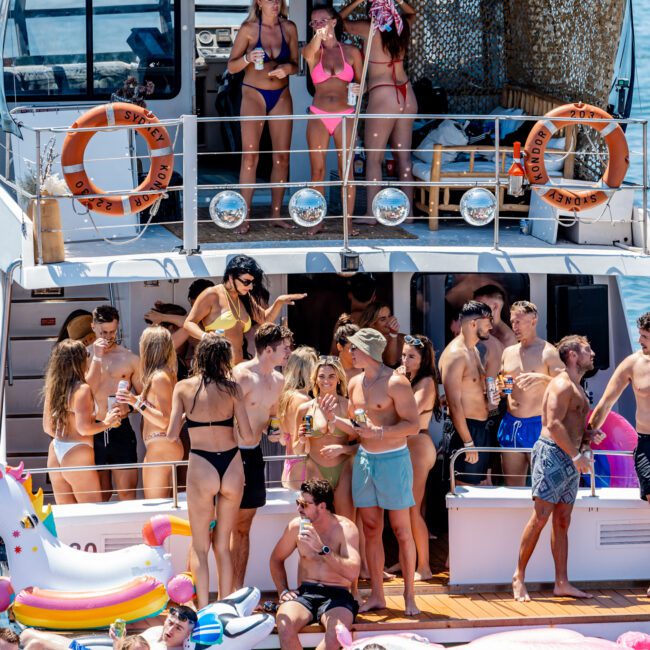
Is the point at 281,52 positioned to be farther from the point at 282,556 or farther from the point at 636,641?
the point at 636,641

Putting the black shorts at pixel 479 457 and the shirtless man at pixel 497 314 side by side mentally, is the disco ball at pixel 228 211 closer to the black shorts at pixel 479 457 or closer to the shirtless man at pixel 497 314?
the shirtless man at pixel 497 314

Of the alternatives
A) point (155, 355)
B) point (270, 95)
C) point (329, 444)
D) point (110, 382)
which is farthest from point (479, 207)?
point (110, 382)

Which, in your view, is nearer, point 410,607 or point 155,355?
point 410,607

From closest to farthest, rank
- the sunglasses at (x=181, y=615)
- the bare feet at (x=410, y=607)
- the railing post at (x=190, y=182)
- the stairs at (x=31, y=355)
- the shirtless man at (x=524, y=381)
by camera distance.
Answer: the sunglasses at (x=181, y=615) < the bare feet at (x=410, y=607) < the shirtless man at (x=524, y=381) < the railing post at (x=190, y=182) < the stairs at (x=31, y=355)

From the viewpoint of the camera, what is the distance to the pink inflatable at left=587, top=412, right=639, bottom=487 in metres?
9.33

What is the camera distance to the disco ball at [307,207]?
9.74 meters

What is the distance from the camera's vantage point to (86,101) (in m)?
11.7

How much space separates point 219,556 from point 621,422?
9.27 ft

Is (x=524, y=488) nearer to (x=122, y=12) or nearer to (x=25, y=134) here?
(x=25, y=134)

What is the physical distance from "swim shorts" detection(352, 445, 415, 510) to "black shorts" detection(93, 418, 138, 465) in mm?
1619

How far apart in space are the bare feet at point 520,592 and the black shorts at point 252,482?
159 cm

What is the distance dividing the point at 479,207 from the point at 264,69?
2013mm

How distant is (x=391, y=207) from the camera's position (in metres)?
9.77

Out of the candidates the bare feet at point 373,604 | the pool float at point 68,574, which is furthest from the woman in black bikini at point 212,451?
the bare feet at point 373,604
